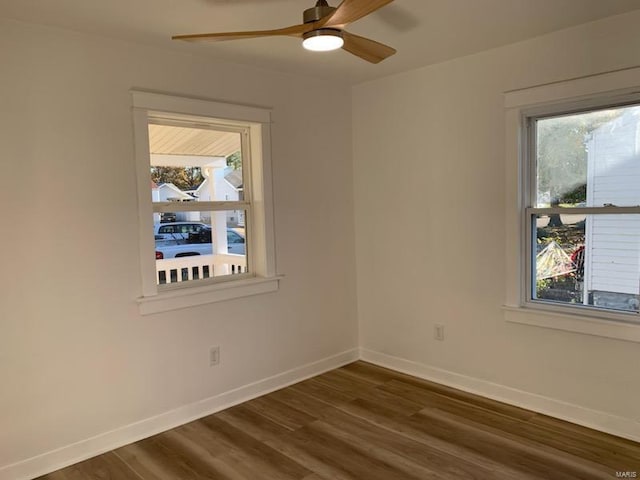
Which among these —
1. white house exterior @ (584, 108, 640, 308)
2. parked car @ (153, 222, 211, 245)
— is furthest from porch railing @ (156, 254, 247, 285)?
white house exterior @ (584, 108, 640, 308)

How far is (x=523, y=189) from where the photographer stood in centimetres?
324

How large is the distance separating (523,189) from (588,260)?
0.60 meters

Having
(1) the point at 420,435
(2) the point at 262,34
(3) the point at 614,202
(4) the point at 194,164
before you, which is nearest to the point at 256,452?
(1) the point at 420,435

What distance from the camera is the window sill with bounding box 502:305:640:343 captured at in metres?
2.80

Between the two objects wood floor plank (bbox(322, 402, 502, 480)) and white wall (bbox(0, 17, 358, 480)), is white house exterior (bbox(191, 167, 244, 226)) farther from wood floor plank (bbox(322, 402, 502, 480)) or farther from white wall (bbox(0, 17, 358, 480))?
wood floor plank (bbox(322, 402, 502, 480))

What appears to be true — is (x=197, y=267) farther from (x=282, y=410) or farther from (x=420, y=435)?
(x=420, y=435)

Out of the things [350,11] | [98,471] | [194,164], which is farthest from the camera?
[194,164]

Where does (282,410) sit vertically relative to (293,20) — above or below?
below

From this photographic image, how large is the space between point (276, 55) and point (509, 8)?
58.2 inches

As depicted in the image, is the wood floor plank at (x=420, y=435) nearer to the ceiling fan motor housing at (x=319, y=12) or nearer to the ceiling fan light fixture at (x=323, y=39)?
the ceiling fan light fixture at (x=323, y=39)

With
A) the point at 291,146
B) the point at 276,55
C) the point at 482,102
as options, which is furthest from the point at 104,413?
the point at 482,102

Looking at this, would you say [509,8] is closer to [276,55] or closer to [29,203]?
[276,55]

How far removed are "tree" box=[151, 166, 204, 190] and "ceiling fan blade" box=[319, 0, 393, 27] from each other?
1673 millimetres

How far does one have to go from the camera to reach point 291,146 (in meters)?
3.79
